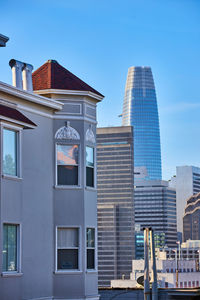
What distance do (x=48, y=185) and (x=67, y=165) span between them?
936 mm

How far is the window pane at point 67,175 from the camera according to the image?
21141 mm

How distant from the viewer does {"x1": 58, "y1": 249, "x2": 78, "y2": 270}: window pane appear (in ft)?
67.9

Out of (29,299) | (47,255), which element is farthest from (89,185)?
(29,299)

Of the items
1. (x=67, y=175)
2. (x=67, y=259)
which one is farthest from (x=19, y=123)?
(x=67, y=259)

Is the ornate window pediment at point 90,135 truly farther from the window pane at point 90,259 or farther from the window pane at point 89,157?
the window pane at point 90,259

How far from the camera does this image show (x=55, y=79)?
71.6 feet

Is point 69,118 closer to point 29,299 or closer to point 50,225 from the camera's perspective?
point 50,225

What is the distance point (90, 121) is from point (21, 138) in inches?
127

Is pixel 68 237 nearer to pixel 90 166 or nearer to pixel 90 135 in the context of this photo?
pixel 90 166

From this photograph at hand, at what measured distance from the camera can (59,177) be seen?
21141 mm

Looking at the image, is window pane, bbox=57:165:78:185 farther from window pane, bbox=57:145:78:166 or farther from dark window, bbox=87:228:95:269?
dark window, bbox=87:228:95:269

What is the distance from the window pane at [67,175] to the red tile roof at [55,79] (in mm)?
2294

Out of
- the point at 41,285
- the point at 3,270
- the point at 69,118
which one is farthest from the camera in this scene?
the point at 69,118

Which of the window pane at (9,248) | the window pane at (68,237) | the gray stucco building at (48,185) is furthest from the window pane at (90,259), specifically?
the window pane at (9,248)
